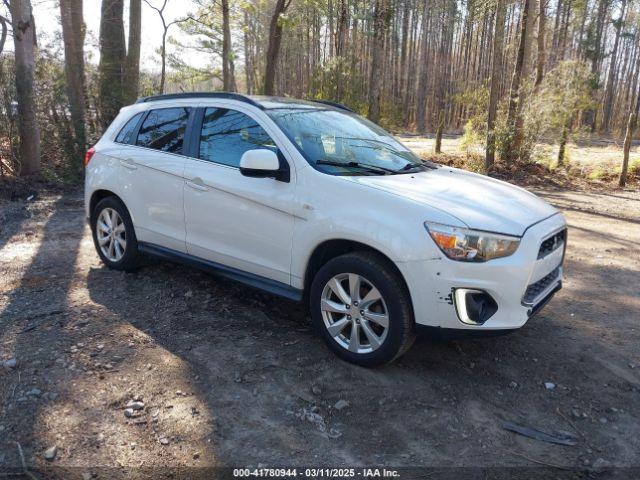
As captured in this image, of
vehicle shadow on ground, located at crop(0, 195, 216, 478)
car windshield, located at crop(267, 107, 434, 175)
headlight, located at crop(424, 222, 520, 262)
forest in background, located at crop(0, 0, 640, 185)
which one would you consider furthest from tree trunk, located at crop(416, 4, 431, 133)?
headlight, located at crop(424, 222, 520, 262)

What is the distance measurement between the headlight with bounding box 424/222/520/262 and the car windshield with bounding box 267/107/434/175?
0.90 m

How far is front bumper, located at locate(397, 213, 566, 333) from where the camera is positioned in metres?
3.08

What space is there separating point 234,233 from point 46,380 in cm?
163

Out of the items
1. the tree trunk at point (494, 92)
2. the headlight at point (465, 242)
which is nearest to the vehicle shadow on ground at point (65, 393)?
the headlight at point (465, 242)

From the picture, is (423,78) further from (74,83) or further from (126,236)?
(126,236)

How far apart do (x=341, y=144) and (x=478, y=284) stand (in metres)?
1.64

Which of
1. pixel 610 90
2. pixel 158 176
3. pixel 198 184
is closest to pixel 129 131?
pixel 158 176

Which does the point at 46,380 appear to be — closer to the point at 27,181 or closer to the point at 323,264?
the point at 323,264

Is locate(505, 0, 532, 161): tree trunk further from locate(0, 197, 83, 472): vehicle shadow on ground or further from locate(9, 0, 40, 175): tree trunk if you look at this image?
locate(9, 0, 40, 175): tree trunk

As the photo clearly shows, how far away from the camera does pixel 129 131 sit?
16.9ft

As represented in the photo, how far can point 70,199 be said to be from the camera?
9281 mm

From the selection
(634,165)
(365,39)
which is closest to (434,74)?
(365,39)

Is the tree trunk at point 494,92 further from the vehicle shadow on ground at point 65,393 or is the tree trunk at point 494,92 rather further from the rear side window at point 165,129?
the vehicle shadow on ground at point 65,393

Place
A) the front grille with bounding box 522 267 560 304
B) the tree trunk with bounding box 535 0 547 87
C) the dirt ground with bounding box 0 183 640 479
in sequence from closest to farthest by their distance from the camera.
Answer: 1. the dirt ground with bounding box 0 183 640 479
2. the front grille with bounding box 522 267 560 304
3. the tree trunk with bounding box 535 0 547 87
